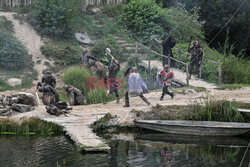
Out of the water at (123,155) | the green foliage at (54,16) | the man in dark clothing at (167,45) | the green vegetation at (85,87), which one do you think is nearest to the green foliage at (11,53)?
the green foliage at (54,16)

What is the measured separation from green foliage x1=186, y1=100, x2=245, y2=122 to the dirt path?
11632 mm

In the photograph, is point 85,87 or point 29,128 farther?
point 85,87

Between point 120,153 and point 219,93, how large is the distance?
738 centimetres

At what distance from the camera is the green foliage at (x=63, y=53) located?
2250 cm

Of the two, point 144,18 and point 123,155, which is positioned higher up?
point 144,18

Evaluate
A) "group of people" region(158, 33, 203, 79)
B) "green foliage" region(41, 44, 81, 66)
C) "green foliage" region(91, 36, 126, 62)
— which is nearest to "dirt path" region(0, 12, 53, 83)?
"green foliage" region(41, 44, 81, 66)

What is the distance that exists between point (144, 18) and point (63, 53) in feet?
21.5

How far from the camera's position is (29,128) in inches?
469

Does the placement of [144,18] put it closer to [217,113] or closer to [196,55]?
→ [196,55]

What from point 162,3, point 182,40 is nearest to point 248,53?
point 182,40

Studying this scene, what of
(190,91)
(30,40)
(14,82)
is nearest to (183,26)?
(30,40)

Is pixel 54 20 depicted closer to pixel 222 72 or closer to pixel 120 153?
pixel 222 72

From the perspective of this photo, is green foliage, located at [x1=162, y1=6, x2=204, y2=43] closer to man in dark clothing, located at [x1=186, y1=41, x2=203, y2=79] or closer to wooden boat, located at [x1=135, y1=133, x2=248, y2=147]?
man in dark clothing, located at [x1=186, y1=41, x2=203, y2=79]

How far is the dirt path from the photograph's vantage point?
2214cm
